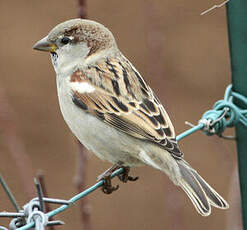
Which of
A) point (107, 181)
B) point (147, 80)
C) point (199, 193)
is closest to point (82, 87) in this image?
point (107, 181)

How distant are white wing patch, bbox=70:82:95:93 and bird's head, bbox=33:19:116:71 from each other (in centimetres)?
22

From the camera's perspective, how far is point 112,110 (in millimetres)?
4043

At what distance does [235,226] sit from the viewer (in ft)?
14.8

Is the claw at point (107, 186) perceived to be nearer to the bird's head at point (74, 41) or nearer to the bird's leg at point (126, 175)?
the bird's leg at point (126, 175)

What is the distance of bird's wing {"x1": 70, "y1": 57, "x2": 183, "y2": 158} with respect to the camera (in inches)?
154

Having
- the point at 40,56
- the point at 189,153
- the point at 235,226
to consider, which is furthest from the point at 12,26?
the point at 235,226

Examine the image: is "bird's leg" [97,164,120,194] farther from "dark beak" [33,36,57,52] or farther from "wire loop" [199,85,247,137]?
"dark beak" [33,36,57,52]

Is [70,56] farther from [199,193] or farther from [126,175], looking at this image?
[199,193]

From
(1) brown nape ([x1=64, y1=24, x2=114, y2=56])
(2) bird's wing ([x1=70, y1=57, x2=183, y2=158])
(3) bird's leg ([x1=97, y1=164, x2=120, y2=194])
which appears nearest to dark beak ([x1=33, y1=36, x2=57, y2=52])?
(1) brown nape ([x1=64, y1=24, x2=114, y2=56])

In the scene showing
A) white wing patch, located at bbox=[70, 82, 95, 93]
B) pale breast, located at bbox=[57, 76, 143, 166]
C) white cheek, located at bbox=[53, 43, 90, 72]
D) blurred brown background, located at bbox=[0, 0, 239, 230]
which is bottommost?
blurred brown background, located at bbox=[0, 0, 239, 230]

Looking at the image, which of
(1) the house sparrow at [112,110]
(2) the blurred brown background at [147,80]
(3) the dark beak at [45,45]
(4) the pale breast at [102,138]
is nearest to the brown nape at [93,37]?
(1) the house sparrow at [112,110]

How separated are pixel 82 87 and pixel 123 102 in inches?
11.2

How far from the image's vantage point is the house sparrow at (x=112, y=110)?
3824 millimetres

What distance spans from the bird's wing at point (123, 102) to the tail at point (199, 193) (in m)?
0.13
